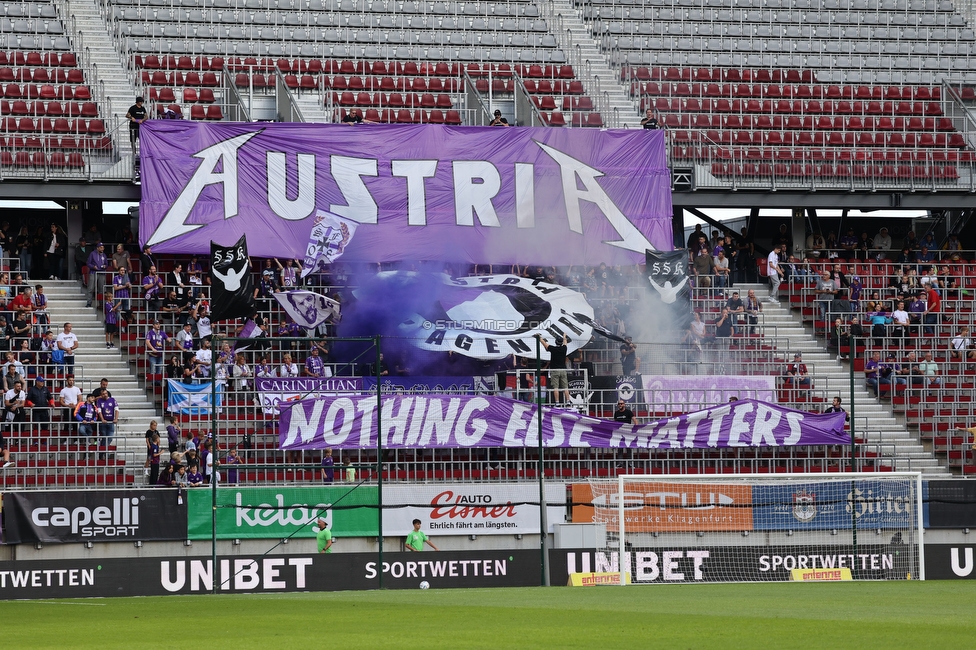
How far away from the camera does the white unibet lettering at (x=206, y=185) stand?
29.2m

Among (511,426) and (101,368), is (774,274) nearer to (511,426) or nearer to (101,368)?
(511,426)

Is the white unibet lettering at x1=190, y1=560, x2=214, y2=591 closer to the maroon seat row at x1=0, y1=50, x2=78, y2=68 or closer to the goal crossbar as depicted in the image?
the goal crossbar

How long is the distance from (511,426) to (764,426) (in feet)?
16.3

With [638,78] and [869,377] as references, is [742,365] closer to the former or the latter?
[869,377]

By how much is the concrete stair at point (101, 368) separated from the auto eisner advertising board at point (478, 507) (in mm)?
4994

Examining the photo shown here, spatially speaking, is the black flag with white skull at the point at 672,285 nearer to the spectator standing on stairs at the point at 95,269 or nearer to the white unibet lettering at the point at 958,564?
the white unibet lettering at the point at 958,564

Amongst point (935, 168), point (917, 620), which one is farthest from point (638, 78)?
point (917, 620)

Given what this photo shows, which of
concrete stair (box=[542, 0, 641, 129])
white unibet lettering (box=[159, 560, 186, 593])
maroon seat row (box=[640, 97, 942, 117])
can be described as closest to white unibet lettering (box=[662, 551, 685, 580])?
white unibet lettering (box=[159, 560, 186, 593])

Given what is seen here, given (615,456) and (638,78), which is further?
(638,78)

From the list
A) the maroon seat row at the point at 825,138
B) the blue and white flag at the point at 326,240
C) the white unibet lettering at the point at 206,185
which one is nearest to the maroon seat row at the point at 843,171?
the maroon seat row at the point at 825,138

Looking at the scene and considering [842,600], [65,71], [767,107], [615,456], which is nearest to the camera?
[842,600]

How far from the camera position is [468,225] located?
31.0 m

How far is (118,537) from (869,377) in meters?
15.8

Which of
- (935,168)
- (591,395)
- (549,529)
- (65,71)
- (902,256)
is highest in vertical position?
(65,71)
